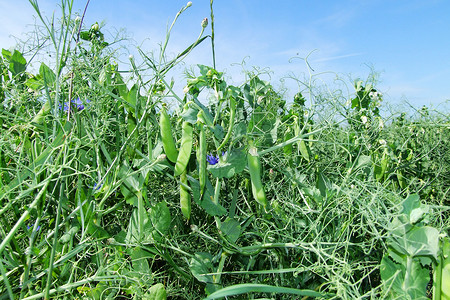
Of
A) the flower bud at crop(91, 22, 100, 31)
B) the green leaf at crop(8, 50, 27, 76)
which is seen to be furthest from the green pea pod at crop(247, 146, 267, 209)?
the green leaf at crop(8, 50, 27, 76)

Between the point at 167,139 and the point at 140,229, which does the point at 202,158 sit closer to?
the point at 167,139

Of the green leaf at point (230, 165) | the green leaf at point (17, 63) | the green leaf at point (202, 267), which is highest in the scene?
the green leaf at point (17, 63)

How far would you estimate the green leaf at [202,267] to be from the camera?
752 millimetres

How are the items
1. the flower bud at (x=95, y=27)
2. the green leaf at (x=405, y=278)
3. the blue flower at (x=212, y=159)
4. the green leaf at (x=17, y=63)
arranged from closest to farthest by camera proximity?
the green leaf at (x=405, y=278)
the blue flower at (x=212, y=159)
the flower bud at (x=95, y=27)
the green leaf at (x=17, y=63)

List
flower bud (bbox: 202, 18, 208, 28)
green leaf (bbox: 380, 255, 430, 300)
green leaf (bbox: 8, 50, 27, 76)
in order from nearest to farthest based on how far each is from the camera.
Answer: green leaf (bbox: 380, 255, 430, 300) → flower bud (bbox: 202, 18, 208, 28) → green leaf (bbox: 8, 50, 27, 76)

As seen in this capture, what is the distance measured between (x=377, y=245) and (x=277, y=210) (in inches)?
10.7

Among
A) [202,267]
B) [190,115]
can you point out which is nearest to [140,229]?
[202,267]

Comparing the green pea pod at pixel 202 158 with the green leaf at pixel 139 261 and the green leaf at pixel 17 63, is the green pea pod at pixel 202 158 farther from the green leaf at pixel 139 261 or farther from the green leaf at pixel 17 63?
the green leaf at pixel 17 63

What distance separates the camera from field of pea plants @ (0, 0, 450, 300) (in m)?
0.72

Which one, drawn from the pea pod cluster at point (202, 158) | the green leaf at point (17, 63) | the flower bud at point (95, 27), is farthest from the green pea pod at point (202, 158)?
the green leaf at point (17, 63)

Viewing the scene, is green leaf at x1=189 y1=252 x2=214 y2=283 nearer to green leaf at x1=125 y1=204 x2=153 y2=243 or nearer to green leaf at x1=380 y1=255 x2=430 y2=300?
green leaf at x1=125 y1=204 x2=153 y2=243

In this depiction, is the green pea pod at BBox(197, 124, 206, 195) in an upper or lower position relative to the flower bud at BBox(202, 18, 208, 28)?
lower

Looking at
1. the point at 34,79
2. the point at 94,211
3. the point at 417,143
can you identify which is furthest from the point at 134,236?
the point at 417,143

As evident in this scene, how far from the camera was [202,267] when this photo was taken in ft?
2.54
